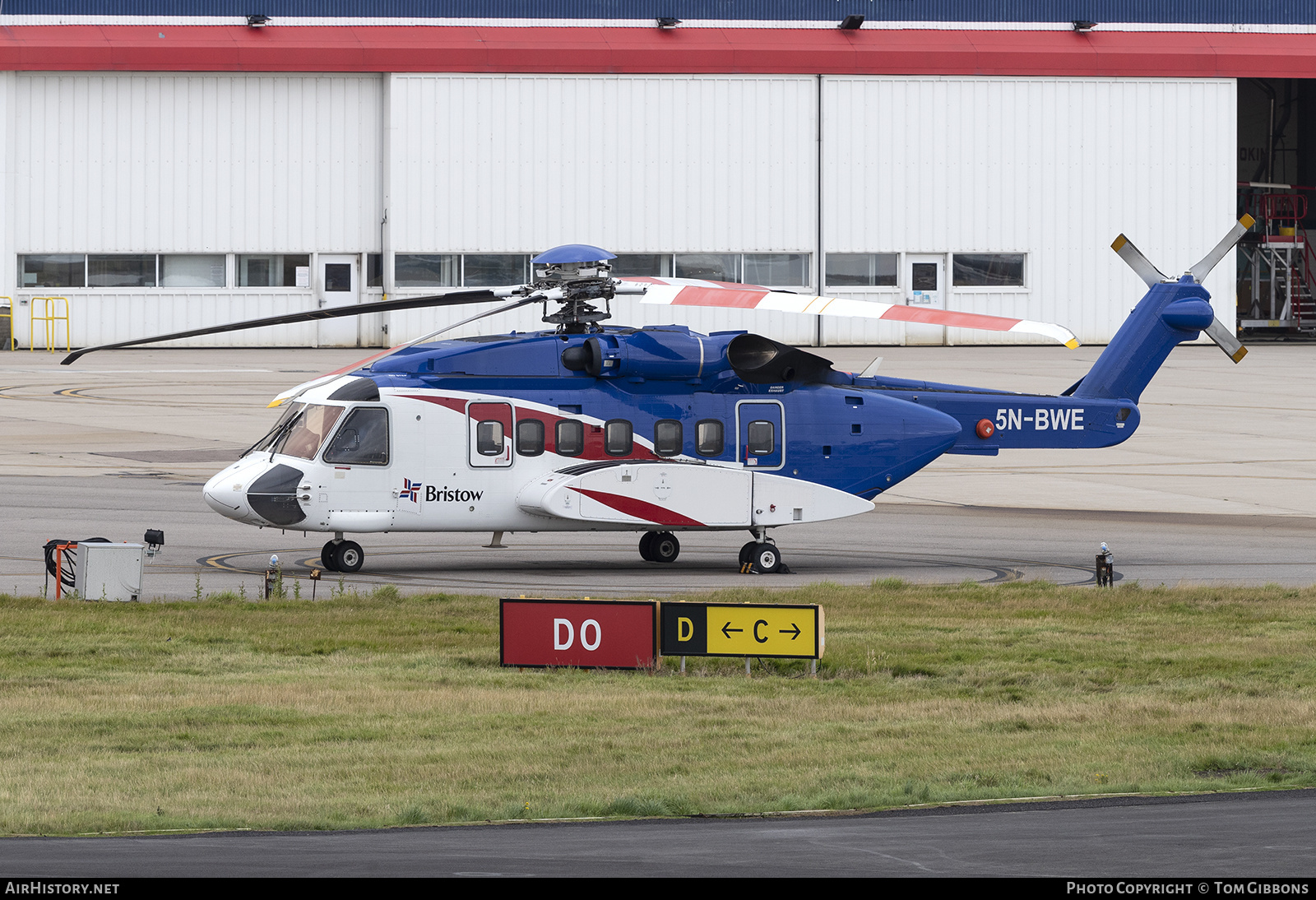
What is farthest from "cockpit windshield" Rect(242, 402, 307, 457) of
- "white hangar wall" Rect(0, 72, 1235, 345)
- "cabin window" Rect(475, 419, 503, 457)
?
"white hangar wall" Rect(0, 72, 1235, 345)

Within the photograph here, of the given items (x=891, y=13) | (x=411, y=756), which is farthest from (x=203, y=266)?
(x=411, y=756)

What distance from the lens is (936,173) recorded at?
5391 cm

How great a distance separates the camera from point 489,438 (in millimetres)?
19875

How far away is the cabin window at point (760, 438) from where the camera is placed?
67.1 feet

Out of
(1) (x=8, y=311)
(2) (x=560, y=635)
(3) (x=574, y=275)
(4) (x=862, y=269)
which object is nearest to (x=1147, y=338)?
(3) (x=574, y=275)

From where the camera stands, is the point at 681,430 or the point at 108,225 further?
the point at 108,225

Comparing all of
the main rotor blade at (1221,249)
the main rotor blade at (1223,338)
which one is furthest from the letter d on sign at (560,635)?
the main rotor blade at (1223,338)

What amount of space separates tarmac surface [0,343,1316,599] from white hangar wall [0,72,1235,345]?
9.51m

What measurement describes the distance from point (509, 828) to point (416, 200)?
43.2 metres

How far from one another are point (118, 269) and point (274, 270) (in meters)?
4.48

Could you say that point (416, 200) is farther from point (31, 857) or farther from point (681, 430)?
point (31, 857)

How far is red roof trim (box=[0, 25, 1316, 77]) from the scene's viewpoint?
49.9 m

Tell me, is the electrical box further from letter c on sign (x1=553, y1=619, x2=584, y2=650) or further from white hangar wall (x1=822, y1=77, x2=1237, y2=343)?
white hangar wall (x1=822, y1=77, x2=1237, y2=343)

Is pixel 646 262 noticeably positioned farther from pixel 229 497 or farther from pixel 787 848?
pixel 787 848
